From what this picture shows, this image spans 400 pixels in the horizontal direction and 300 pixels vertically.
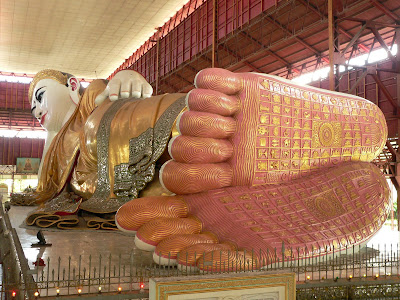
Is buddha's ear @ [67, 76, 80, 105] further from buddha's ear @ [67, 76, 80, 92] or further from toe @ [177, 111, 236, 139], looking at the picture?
toe @ [177, 111, 236, 139]

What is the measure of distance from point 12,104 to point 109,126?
13020 millimetres

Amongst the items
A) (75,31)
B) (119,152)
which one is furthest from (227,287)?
(75,31)

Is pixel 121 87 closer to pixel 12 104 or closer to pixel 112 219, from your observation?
pixel 112 219

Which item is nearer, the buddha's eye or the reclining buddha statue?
the reclining buddha statue

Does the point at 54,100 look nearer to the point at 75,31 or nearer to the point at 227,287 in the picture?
the point at 227,287

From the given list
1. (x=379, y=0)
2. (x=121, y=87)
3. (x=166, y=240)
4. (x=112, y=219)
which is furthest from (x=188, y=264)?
(x=379, y=0)

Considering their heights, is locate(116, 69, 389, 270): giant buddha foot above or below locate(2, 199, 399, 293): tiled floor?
above

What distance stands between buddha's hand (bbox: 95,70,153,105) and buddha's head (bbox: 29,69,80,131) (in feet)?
6.43

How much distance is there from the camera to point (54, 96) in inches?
253

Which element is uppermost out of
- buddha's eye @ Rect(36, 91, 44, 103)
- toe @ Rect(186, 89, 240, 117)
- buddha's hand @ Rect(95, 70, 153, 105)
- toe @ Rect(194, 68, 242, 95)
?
buddha's eye @ Rect(36, 91, 44, 103)

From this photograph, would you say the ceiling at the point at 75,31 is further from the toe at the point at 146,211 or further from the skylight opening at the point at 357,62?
the toe at the point at 146,211

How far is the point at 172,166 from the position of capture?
291cm

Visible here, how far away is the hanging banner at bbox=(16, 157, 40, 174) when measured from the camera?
621 inches

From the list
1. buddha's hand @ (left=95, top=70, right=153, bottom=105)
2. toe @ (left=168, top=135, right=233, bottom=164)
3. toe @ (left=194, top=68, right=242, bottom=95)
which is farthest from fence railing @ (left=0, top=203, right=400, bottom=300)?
buddha's hand @ (left=95, top=70, right=153, bottom=105)
